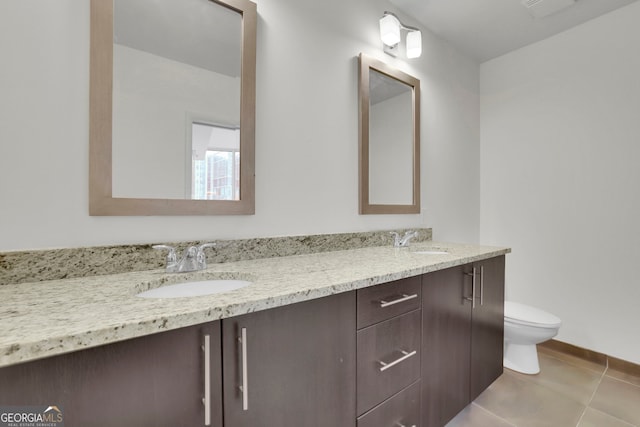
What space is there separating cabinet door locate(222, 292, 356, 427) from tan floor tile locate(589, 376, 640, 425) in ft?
5.57

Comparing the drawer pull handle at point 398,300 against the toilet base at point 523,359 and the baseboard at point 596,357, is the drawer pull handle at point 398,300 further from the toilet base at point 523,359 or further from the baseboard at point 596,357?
the baseboard at point 596,357

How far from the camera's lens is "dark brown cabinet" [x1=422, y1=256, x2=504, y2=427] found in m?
1.28

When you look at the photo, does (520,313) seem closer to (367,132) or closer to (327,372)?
(367,132)

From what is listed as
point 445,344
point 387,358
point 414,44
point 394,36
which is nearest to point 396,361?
point 387,358

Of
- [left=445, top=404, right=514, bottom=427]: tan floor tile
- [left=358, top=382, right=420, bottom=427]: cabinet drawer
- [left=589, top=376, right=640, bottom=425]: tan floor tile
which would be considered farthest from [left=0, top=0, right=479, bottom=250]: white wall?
[left=589, top=376, right=640, bottom=425]: tan floor tile

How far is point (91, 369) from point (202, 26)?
1.30 metres

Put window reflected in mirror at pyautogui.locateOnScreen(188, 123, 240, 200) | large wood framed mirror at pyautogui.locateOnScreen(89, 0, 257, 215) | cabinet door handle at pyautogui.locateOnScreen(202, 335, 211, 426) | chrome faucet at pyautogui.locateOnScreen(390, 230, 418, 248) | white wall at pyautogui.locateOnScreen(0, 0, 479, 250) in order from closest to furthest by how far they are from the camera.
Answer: cabinet door handle at pyautogui.locateOnScreen(202, 335, 211, 426)
white wall at pyautogui.locateOnScreen(0, 0, 479, 250)
large wood framed mirror at pyautogui.locateOnScreen(89, 0, 257, 215)
window reflected in mirror at pyautogui.locateOnScreen(188, 123, 240, 200)
chrome faucet at pyautogui.locateOnScreen(390, 230, 418, 248)

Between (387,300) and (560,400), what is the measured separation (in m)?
1.53

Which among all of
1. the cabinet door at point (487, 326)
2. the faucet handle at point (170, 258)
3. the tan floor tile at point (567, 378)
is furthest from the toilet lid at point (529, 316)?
the faucet handle at point (170, 258)

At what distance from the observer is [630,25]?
77.9 inches

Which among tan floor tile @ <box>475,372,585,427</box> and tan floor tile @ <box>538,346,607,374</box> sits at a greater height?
tan floor tile @ <box>538,346,607,374</box>

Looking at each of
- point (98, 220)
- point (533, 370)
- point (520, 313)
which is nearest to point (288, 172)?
point (98, 220)

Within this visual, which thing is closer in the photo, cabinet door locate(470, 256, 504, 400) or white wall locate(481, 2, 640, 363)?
cabinet door locate(470, 256, 504, 400)

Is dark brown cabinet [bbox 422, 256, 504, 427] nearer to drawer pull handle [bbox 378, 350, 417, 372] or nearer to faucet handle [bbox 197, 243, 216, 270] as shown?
drawer pull handle [bbox 378, 350, 417, 372]
